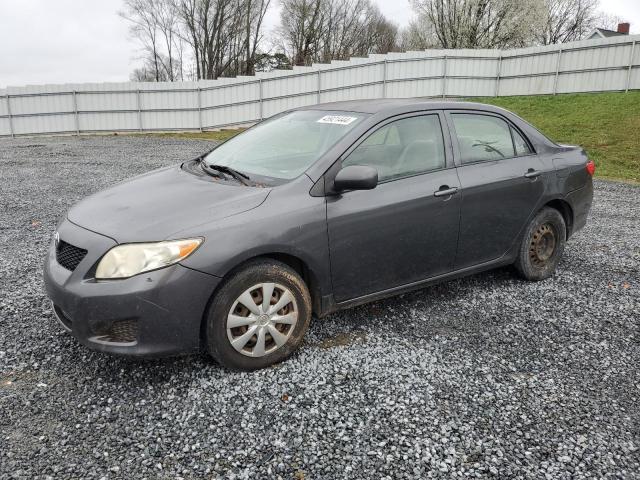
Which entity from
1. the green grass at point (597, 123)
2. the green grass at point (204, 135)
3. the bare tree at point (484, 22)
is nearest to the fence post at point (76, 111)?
the green grass at point (204, 135)

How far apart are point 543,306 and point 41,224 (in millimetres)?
6009

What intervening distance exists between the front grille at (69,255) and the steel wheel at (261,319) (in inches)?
36.2

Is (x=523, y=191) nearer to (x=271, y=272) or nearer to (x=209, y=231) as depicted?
(x=271, y=272)

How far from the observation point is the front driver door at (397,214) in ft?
11.3

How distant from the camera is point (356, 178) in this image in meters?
3.26

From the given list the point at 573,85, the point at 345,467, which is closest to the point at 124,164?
the point at 345,467

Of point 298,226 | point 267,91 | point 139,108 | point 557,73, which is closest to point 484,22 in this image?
point 557,73

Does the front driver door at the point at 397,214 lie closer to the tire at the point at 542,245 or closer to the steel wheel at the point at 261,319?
the steel wheel at the point at 261,319

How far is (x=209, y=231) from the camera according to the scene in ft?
9.62

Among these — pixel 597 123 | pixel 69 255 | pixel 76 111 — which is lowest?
pixel 69 255

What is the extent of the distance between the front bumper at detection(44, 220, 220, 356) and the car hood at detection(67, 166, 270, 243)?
18cm

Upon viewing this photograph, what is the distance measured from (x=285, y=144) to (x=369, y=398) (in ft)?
6.35

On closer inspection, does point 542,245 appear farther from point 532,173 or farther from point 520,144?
point 520,144

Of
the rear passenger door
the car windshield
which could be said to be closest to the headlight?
the car windshield
